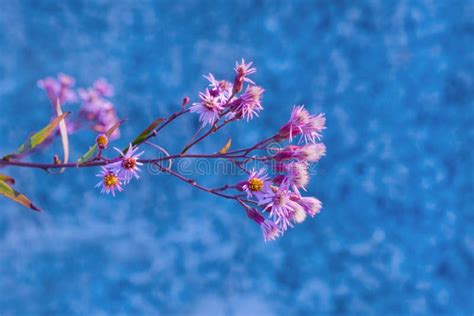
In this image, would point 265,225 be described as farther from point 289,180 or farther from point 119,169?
point 119,169

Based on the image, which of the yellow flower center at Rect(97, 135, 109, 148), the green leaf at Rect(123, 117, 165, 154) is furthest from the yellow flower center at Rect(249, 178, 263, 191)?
the yellow flower center at Rect(97, 135, 109, 148)

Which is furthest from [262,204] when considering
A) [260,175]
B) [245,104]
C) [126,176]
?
[126,176]

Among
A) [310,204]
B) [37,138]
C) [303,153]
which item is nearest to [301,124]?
[303,153]

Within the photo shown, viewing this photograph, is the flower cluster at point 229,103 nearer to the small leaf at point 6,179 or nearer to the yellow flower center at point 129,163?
the yellow flower center at point 129,163

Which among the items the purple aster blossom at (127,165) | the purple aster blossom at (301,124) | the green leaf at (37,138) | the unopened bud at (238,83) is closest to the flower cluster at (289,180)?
the purple aster blossom at (301,124)

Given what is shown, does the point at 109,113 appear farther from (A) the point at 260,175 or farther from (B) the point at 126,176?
(A) the point at 260,175

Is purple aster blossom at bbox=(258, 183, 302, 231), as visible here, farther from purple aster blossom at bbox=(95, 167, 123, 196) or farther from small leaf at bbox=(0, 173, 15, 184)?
small leaf at bbox=(0, 173, 15, 184)
